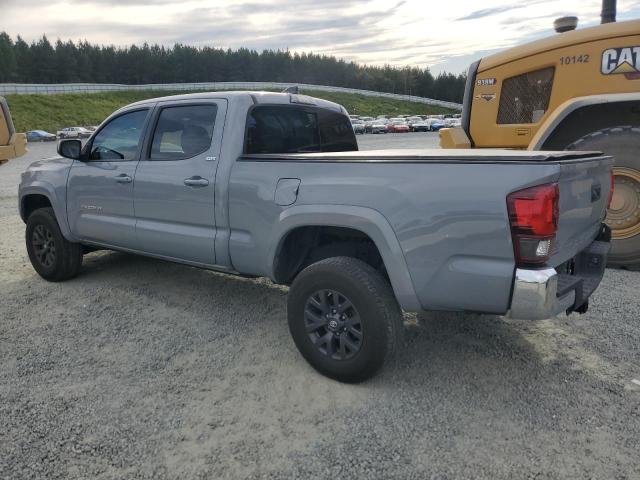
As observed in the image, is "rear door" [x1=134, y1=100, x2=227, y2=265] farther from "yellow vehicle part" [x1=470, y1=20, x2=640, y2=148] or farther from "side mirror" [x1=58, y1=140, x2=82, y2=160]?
"yellow vehicle part" [x1=470, y1=20, x2=640, y2=148]

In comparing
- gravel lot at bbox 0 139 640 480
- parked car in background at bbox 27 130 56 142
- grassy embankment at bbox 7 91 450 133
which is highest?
grassy embankment at bbox 7 91 450 133

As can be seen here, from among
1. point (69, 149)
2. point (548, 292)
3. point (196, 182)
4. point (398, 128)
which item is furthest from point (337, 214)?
point (398, 128)

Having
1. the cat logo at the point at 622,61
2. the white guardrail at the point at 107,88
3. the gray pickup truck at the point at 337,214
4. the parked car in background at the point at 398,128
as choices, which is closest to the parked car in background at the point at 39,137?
the white guardrail at the point at 107,88

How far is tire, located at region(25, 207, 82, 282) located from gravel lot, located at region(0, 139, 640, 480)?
72 cm

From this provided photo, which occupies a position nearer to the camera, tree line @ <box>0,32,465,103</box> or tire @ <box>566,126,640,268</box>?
tire @ <box>566,126,640,268</box>

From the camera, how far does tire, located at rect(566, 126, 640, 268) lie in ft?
16.9

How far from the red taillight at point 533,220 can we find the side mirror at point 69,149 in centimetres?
412

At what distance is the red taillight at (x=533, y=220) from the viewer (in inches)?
96.3

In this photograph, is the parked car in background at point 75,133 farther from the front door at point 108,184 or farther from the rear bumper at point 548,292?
the rear bumper at point 548,292

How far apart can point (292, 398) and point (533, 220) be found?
68.0 inches

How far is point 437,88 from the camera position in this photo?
371 ft

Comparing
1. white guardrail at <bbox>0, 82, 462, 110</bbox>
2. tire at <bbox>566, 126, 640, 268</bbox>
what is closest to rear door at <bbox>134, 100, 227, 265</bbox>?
tire at <bbox>566, 126, 640, 268</bbox>

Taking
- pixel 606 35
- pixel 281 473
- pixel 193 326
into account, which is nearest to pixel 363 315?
pixel 281 473

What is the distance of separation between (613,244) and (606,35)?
7.29ft
